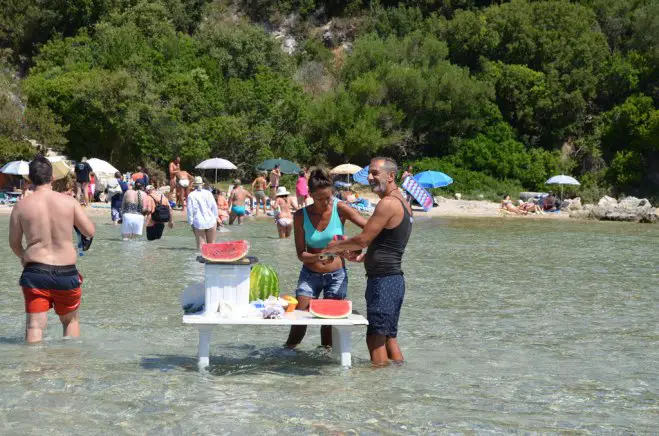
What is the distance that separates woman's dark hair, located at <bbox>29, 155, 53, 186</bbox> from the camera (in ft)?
23.8

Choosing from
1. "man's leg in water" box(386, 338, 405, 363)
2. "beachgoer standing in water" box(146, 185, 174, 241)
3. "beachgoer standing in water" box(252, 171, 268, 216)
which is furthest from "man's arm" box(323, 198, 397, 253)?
"beachgoer standing in water" box(252, 171, 268, 216)

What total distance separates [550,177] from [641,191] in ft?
12.9

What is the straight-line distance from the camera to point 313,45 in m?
49.5

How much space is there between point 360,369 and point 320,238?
3.53 ft

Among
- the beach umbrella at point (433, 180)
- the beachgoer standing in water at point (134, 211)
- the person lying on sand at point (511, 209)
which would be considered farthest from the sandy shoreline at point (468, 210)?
the beachgoer standing in water at point (134, 211)

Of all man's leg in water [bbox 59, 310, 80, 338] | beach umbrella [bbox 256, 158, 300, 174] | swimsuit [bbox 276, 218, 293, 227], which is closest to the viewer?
man's leg in water [bbox 59, 310, 80, 338]

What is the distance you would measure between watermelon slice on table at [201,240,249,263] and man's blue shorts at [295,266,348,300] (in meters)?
0.59

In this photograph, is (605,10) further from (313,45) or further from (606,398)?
(606,398)

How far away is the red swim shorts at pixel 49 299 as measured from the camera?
7395 millimetres

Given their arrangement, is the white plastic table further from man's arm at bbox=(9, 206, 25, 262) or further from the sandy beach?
the sandy beach

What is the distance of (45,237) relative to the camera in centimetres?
734

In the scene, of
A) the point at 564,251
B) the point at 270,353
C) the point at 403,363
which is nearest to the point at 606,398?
the point at 403,363

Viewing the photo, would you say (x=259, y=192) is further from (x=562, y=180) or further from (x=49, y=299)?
(x=49, y=299)

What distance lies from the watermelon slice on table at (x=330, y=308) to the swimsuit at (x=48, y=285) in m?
1.91
